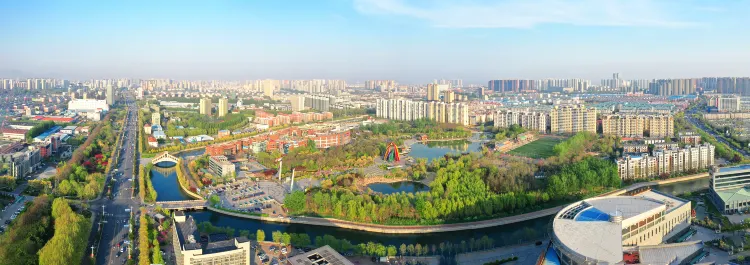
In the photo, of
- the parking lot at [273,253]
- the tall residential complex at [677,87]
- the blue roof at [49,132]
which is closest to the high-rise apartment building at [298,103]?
the blue roof at [49,132]

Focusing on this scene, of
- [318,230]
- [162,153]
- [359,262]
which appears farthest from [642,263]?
[162,153]

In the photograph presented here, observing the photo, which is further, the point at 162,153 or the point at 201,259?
the point at 162,153

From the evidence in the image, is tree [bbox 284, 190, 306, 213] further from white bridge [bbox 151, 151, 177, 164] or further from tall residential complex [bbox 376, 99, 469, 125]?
tall residential complex [bbox 376, 99, 469, 125]

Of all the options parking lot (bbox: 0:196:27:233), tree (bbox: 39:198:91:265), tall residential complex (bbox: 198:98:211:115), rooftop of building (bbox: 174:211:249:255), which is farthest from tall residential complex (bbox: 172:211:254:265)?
tall residential complex (bbox: 198:98:211:115)

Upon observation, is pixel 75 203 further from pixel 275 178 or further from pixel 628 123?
pixel 628 123

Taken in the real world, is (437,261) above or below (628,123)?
below

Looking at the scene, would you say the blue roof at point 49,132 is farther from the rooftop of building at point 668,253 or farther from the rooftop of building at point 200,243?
the rooftop of building at point 668,253
